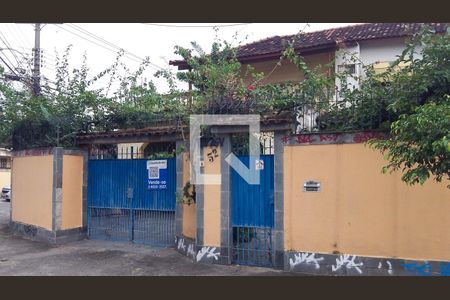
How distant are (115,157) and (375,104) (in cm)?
659

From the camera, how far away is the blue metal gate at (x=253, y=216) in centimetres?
704

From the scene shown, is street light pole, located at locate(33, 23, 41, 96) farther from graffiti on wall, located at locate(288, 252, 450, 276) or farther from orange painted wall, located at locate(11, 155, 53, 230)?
graffiti on wall, located at locate(288, 252, 450, 276)

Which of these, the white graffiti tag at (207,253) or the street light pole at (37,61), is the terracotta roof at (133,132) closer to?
the white graffiti tag at (207,253)

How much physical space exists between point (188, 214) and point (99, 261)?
193 centimetres

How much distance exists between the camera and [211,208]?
737 centimetres

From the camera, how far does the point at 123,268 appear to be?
23.8ft

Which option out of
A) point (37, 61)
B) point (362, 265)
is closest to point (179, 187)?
point (362, 265)

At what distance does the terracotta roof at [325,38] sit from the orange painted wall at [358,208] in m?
4.94

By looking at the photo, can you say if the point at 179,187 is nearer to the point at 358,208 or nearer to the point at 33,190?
the point at 358,208

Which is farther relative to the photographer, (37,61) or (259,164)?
(37,61)

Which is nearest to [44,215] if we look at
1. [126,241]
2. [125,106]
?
[126,241]

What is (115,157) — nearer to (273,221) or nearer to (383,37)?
(273,221)

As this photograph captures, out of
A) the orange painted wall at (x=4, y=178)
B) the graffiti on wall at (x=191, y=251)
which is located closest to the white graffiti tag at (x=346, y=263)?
the graffiti on wall at (x=191, y=251)

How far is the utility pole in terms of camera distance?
11914mm
